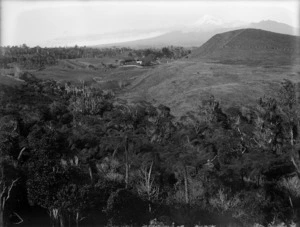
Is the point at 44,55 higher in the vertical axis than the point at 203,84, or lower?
higher

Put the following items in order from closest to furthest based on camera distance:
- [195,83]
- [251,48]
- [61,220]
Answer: [61,220]
[195,83]
[251,48]

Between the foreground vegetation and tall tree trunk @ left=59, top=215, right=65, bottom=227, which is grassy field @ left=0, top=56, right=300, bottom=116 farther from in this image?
Answer: tall tree trunk @ left=59, top=215, right=65, bottom=227

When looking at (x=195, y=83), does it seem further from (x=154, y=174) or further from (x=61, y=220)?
(x=61, y=220)

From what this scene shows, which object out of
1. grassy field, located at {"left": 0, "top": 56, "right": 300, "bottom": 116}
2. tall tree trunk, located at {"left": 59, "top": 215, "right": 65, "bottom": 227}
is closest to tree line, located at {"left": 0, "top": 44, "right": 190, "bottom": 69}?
grassy field, located at {"left": 0, "top": 56, "right": 300, "bottom": 116}

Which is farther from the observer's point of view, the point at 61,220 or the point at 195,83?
the point at 195,83

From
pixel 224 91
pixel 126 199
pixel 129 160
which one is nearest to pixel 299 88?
pixel 224 91

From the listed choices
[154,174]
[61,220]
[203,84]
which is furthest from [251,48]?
[61,220]

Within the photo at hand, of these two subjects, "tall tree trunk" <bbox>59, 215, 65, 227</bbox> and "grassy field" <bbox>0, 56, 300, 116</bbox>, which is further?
"grassy field" <bbox>0, 56, 300, 116</bbox>
